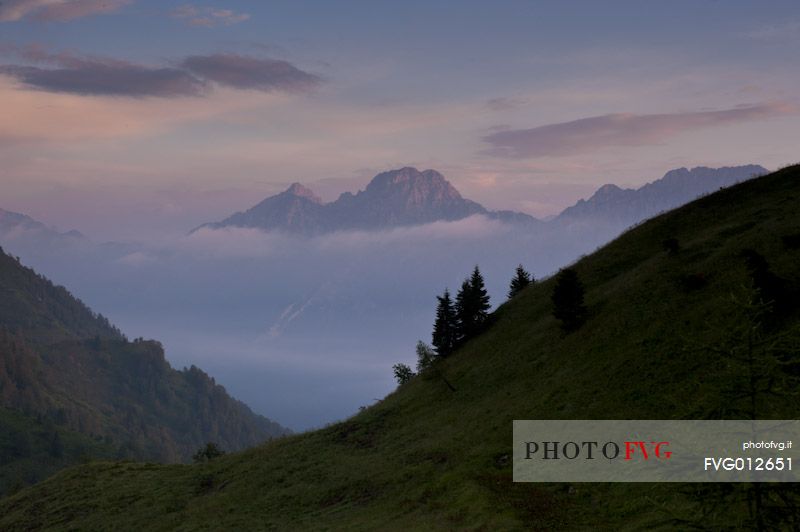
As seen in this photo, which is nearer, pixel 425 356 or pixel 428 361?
pixel 428 361

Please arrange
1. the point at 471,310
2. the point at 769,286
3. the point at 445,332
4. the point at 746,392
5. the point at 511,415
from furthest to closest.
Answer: the point at 445,332
the point at 471,310
the point at 511,415
the point at 769,286
the point at 746,392

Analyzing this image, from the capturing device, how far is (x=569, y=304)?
68875mm

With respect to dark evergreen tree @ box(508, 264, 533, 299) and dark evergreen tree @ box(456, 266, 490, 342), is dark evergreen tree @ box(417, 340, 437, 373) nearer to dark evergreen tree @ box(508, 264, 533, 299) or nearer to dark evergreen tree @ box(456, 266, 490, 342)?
dark evergreen tree @ box(456, 266, 490, 342)

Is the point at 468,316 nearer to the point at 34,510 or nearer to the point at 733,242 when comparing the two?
the point at 733,242

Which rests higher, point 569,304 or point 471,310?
point 471,310

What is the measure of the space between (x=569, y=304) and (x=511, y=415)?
1601 centimetres

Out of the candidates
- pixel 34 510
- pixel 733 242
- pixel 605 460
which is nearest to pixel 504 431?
pixel 605 460

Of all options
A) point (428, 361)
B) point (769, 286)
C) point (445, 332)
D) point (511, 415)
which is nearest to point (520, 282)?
point (445, 332)

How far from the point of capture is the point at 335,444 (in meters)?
74.5

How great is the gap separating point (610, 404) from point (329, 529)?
21.8 metres

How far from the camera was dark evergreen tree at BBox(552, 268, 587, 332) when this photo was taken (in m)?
67.9

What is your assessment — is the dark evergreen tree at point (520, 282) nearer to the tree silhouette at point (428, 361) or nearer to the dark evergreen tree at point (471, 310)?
the dark evergreen tree at point (471, 310)

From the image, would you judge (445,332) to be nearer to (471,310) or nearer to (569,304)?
(471,310)

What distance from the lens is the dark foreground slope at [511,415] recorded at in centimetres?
4344
